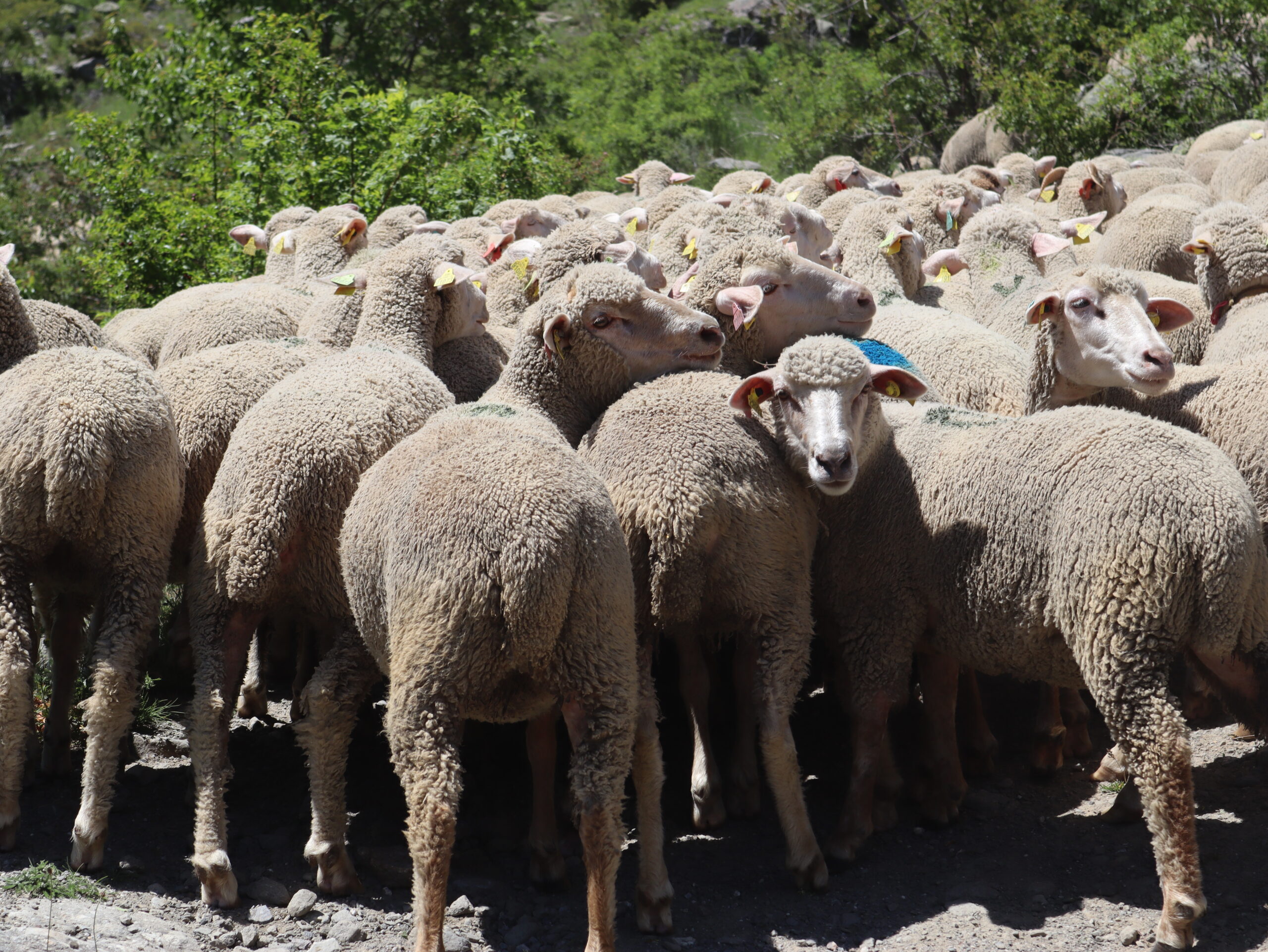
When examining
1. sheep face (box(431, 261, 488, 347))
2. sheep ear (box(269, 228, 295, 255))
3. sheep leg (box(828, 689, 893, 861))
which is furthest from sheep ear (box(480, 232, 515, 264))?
sheep leg (box(828, 689, 893, 861))

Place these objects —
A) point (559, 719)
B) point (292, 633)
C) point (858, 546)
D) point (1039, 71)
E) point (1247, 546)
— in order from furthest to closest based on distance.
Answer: point (1039, 71) < point (292, 633) < point (559, 719) < point (858, 546) < point (1247, 546)

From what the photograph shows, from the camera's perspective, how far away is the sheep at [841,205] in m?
8.74

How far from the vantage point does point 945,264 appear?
7.65m

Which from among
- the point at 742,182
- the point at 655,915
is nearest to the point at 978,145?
the point at 742,182

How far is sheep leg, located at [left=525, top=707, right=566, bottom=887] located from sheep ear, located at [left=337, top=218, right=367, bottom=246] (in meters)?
4.51

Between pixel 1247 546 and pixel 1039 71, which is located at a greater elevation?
pixel 1039 71

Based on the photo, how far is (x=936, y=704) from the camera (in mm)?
4902

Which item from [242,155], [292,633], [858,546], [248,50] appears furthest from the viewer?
[242,155]

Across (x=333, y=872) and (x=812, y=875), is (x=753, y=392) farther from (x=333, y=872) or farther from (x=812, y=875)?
(x=333, y=872)

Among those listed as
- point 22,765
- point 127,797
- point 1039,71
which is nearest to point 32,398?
point 22,765

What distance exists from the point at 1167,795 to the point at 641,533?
181cm

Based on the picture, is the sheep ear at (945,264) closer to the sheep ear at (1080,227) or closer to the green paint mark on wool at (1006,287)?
the green paint mark on wool at (1006,287)

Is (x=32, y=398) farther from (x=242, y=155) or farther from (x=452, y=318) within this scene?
(x=242, y=155)

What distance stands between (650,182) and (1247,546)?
32.5ft
